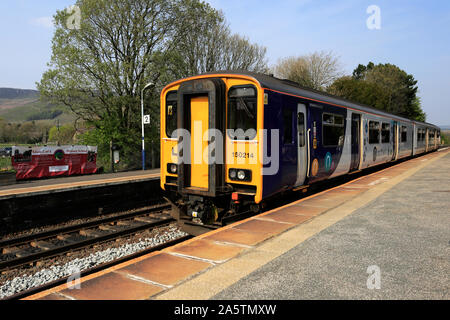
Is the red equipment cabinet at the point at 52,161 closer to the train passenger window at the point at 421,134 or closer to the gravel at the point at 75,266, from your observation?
the gravel at the point at 75,266

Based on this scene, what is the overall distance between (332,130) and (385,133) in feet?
24.5

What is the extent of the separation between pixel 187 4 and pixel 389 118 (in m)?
16.8

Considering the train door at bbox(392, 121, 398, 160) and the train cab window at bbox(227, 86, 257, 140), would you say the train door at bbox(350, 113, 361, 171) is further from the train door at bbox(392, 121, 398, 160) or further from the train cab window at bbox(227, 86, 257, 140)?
the train door at bbox(392, 121, 398, 160)

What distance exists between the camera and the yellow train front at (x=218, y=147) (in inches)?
239

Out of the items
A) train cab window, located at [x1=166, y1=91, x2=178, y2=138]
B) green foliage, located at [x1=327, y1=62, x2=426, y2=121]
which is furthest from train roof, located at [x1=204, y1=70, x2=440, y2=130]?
green foliage, located at [x1=327, y1=62, x2=426, y2=121]

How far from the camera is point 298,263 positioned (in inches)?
152

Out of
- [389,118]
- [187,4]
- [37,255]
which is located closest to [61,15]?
[187,4]

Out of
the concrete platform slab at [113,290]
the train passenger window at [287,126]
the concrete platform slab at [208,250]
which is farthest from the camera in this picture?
the train passenger window at [287,126]

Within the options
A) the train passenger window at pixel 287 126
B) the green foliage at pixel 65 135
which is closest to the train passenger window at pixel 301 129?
the train passenger window at pixel 287 126

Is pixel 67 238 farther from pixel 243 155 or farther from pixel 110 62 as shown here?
pixel 110 62

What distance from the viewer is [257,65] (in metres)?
34.4

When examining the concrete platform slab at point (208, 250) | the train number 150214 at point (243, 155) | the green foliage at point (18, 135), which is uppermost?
the green foliage at point (18, 135)

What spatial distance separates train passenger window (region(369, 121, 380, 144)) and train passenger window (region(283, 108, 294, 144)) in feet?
23.6

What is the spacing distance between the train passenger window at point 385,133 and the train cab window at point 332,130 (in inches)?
226
